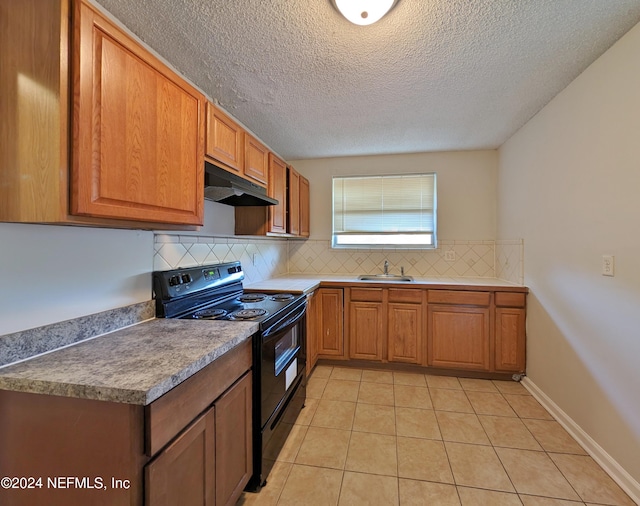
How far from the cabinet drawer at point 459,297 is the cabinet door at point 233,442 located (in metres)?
1.93

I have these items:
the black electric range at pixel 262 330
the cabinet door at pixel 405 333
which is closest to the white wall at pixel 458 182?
the cabinet door at pixel 405 333

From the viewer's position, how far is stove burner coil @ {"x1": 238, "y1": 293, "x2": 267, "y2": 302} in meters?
2.10

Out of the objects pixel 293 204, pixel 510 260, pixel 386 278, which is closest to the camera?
pixel 510 260

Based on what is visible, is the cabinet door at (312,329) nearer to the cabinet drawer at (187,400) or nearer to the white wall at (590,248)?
the cabinet drawer at (187,400)

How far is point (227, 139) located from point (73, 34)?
88 centimetres

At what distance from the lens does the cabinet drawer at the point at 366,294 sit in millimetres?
2807

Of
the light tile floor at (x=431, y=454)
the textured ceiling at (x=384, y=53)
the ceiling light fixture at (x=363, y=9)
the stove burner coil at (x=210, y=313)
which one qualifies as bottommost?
the light tile floor at (x=431, y=454)

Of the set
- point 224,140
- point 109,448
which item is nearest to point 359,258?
point 224,140

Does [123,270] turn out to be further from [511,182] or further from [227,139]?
[511,182]

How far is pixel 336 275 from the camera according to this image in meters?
3.47

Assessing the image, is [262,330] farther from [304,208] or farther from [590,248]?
[304,208]

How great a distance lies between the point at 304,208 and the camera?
337 centimetres

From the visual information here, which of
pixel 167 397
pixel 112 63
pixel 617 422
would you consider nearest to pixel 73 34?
pixel 112 63

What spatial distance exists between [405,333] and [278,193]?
1.75 m
